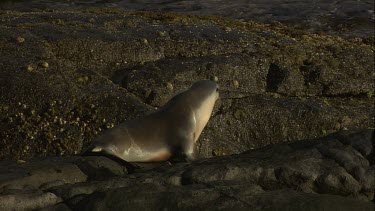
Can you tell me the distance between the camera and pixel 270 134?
1345cm

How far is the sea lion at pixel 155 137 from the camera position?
9820 millimetres

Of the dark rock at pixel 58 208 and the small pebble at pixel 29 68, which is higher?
the dark rock at pixel 58 208

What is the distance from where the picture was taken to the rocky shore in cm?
733

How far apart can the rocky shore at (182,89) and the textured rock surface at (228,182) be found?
0.02 metres

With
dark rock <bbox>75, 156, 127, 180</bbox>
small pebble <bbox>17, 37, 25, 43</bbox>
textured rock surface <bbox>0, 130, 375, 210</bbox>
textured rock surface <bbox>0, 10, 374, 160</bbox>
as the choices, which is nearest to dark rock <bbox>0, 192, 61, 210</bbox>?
textured rock surface <bbox>0, 130, 375, 210</bbox>

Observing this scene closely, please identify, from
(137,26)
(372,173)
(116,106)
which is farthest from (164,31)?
(372,173)

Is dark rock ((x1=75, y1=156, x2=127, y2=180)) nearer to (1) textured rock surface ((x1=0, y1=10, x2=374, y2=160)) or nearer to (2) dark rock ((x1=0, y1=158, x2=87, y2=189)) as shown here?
(2) dark rock ((x1=0, y1=158, x2=87, y2=189))

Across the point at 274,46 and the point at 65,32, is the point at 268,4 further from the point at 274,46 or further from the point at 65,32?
the point at 65,32

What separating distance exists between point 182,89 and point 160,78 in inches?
19.1

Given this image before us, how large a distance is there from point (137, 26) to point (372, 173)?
8.99m

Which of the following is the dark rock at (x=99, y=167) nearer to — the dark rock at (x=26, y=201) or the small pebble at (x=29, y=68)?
the dark rock at (x=26, y=201)

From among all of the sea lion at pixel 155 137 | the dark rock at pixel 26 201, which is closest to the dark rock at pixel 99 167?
the sea lion at pixel 155 137

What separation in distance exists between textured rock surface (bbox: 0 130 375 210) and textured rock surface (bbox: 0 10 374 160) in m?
3.47

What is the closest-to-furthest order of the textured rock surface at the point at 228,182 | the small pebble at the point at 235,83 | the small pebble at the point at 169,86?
the textured rock surface at the point at 228,182 → the small pebble at the point at 169,86 → the small pebble at the point at 235,83
